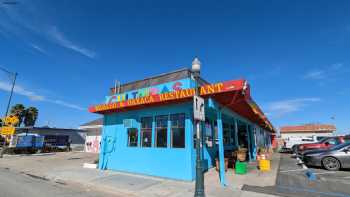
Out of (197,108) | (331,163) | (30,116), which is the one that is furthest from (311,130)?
(30,116)

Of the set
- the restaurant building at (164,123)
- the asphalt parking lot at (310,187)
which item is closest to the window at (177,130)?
the restaurant building at (164,123)

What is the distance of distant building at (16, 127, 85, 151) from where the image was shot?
29.6 meters

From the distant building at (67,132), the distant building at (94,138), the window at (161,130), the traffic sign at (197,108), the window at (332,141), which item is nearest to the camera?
the traffic sign at (197,108)

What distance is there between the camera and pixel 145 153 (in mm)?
9844

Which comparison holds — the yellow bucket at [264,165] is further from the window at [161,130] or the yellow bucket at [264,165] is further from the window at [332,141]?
the window at [332,141]

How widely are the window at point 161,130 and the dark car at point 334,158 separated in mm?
8709

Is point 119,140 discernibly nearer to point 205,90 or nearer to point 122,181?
point 122,181

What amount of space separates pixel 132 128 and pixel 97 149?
732 inches

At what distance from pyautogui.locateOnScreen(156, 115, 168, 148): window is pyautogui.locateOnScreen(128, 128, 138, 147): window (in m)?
1.56

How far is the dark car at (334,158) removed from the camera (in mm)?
9953

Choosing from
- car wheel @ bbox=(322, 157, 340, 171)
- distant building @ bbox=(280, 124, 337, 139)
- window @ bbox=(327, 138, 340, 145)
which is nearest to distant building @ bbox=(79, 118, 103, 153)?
car wheel @ bbox=(322, 157, 340, 171)

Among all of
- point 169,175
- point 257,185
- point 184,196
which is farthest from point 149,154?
point 257,185

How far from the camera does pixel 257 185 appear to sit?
23.9ft

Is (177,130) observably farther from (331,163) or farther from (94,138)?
(94,138)
